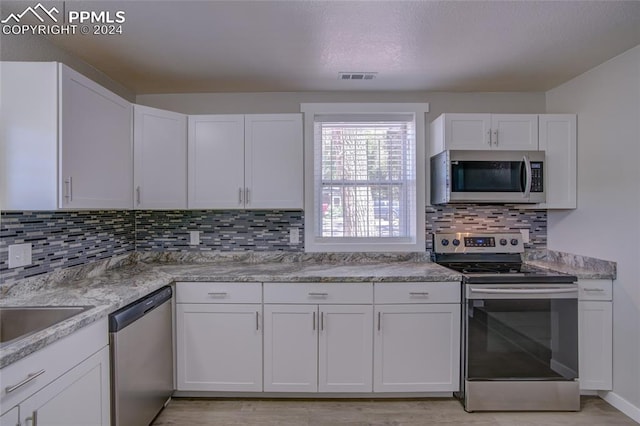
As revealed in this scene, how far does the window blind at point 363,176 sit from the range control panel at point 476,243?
11.2 inches

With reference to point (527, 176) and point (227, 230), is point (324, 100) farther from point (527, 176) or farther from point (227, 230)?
point (527, 176)

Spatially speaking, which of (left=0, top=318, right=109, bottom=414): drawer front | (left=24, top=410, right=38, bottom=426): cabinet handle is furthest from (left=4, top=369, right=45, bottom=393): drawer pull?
(left=24, top=410, right=38, bottom=426): cabinet handle

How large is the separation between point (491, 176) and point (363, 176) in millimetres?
976

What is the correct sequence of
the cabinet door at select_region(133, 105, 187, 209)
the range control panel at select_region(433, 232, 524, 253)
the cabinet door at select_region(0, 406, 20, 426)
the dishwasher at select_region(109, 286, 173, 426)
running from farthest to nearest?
the range control panel at select_region(433, 232, 524, 253) < the cabinet door at select_region(133, 105, 187, 209) < the dishwasher at select_region(109, 286, 173, 426) < the cabinet door at select_region(0, 406, 20, 426)

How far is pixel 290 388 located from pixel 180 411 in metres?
0.72

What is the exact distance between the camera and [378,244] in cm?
288

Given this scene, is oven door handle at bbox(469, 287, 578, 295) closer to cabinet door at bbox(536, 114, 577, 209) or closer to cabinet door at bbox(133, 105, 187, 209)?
cabinet door at bbox(536, 114, 577, 209)

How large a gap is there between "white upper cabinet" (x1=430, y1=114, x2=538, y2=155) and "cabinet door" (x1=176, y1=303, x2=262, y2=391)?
188cm

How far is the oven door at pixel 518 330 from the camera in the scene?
222 cm

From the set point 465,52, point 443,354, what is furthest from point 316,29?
point 443,354

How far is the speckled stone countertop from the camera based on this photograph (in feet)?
5.03

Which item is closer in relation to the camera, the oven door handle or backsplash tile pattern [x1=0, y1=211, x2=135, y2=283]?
backsplash tile pattern [x1=0, y1=211, x2=135, y2=283]

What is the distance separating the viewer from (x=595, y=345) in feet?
7.57

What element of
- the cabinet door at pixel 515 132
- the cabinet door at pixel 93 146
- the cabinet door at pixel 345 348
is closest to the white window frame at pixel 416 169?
the cabinet door at pixel 515 132
